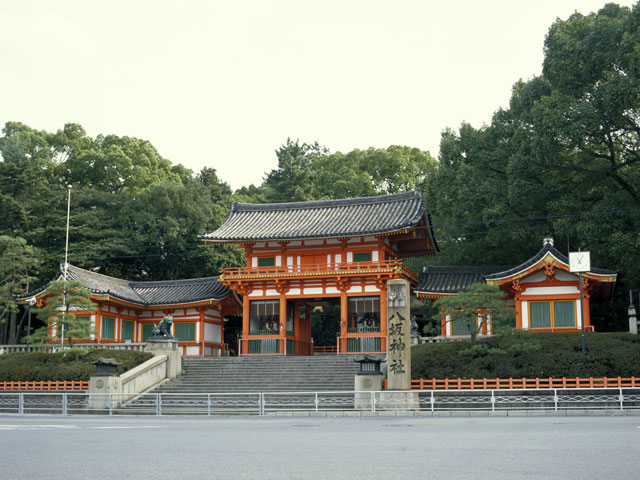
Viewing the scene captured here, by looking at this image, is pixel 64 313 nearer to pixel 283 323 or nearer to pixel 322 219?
pixel 283 323

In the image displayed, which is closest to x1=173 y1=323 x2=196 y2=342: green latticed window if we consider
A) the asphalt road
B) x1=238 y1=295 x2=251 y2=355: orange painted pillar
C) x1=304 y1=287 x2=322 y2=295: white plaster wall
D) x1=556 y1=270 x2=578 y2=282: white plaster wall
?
x1=238 y1=295 x2=251 y2=355: orange painted pillar

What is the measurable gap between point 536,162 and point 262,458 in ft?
95.4

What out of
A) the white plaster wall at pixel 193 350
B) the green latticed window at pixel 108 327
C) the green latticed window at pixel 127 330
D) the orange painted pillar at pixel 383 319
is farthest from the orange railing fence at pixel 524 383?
the green latticed window at pixel 127 330

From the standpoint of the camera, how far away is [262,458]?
29.0ft

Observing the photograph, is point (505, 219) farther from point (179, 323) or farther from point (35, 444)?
point (35, 444)

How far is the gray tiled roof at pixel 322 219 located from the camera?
125ft

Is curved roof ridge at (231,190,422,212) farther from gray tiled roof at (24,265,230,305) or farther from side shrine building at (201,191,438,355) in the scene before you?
gray tiled roof at (24,265,230,305)

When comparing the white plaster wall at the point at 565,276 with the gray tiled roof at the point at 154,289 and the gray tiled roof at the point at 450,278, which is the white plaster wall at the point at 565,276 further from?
the gray tiled roof at the point at 154,289

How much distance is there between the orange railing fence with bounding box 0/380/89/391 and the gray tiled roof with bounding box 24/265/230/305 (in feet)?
29.5

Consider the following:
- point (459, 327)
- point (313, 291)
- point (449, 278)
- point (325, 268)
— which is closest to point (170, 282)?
point (313, 291)

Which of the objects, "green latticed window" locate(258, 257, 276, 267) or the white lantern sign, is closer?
the white lantern sign

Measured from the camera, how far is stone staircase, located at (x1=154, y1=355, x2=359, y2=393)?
28.6 metres

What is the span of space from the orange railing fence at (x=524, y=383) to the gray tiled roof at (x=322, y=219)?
41.4ft

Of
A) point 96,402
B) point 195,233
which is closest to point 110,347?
point 96,402
